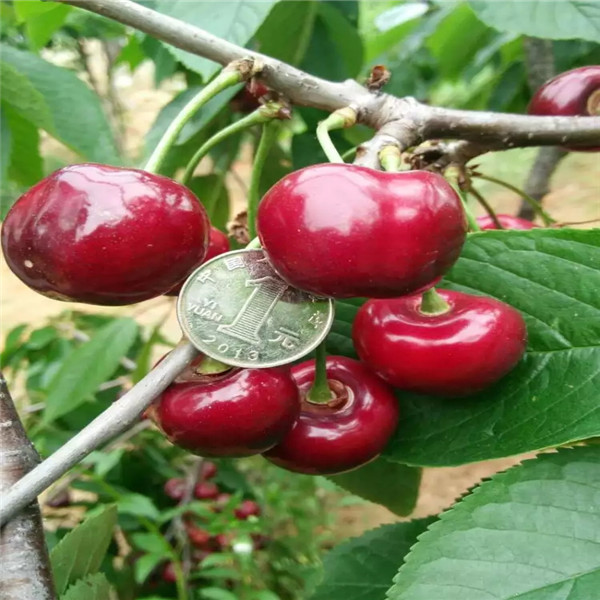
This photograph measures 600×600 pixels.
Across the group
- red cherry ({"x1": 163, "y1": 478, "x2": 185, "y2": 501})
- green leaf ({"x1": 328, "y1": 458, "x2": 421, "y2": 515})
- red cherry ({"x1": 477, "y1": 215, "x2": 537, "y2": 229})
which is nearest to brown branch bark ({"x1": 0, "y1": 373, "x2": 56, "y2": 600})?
green leaf ({"x1": 328, "y1": 458, "x2": 421, "y2": 515})

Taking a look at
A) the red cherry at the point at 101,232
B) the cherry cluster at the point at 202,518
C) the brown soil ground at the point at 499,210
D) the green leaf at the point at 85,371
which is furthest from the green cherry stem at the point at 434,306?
the brown soil ground at the point at 499,210

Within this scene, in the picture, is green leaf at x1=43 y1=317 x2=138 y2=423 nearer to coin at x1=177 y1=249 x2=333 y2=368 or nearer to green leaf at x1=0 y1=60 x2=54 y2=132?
green leaf at x1=0 y1=60 x2=54 y2=132

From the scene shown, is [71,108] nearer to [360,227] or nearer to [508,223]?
[508,223]

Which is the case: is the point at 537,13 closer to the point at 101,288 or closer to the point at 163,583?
the point at 101,288

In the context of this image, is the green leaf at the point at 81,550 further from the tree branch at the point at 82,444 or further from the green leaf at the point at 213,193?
the green leaf at the point at 213,193

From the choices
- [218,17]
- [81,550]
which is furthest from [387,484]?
[218,17]

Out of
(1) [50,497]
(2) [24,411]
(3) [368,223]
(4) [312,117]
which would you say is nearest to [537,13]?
(4) [312,117]
